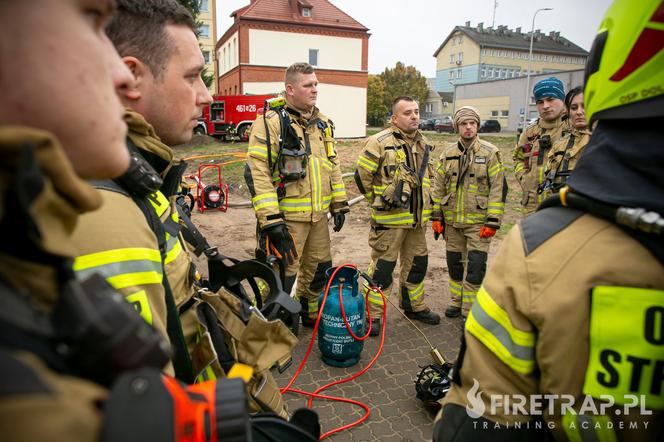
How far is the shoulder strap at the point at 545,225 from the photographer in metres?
1.20

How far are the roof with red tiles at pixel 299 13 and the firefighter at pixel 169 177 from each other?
32627 mm

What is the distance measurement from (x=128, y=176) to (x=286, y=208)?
3494mm

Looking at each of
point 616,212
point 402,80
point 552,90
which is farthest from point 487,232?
point 402,80

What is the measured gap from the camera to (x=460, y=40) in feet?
203

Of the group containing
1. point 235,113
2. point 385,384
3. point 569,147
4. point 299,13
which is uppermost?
point 299,13

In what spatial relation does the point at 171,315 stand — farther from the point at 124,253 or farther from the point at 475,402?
the point at 475,402

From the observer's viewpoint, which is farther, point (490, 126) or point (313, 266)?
point (490, 126)

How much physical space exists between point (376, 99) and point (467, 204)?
46519 millimetres

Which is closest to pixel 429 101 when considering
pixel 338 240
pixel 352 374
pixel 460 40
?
pixel 460 40

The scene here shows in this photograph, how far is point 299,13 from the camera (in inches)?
1300

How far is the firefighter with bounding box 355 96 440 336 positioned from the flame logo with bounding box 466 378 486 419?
377 centimetres

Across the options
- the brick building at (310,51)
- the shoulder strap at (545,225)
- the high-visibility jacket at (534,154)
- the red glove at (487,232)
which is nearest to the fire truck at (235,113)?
the brick building at (310,51)

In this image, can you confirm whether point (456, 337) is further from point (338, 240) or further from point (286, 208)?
point (338, 240)

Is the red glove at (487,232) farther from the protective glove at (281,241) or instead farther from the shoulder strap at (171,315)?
the shoulder strap at (171,315)
